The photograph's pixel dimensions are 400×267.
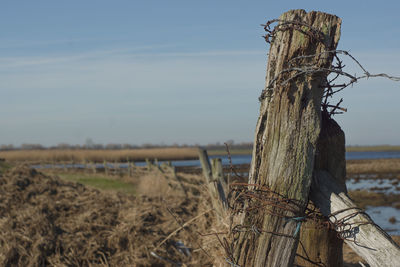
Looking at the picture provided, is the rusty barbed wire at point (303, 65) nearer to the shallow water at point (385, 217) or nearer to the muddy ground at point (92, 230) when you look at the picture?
the muddy ground at point (92, 230)

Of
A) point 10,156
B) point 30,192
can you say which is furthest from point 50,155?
point 30,192

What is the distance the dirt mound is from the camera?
6.11 meters

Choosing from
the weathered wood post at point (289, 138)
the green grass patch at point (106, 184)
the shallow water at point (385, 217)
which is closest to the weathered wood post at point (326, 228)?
the weathered wood post at point (289, 138)

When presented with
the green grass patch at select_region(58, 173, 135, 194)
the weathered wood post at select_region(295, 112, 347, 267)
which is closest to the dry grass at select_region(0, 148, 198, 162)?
the green grass patch at select_region(58, 173, 135, 194)

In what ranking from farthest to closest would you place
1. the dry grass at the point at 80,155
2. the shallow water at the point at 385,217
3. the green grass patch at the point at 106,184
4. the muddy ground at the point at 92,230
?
the dry grass at the point at 80,155, the green grass patch at the point at 106,184, the shallow water at the point at 385,217, the muddy ground at the point at 92,230

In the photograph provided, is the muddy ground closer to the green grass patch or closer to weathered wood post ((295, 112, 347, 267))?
weathered wood post ((295, 112, 347, 267))

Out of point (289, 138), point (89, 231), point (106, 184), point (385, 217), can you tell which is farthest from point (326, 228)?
point (106, 184)

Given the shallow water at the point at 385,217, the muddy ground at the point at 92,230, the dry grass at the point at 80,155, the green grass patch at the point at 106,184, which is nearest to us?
the muddy ground at the point at 92,230

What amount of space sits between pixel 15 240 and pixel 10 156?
135 feet

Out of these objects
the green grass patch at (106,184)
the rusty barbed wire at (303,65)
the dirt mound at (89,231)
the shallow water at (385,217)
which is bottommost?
the shallow water at (385,217)

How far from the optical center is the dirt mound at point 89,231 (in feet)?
20.1

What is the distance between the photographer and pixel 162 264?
6246mm

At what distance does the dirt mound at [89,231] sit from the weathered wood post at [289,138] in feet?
8.55

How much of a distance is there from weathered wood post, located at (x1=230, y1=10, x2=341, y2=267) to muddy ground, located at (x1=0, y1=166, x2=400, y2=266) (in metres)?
2.49
